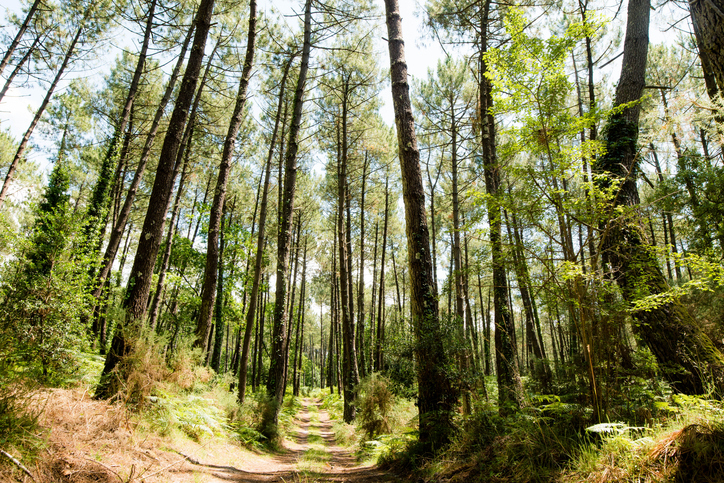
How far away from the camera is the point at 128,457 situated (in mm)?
3150

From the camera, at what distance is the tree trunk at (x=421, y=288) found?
14.1 ft

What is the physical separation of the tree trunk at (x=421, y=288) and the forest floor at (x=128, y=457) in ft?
2.90

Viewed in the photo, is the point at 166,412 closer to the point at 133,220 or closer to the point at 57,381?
the point at 57,381

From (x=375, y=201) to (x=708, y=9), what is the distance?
1308cm

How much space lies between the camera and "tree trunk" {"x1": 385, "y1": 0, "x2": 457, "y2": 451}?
169 inches

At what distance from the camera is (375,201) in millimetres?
16500

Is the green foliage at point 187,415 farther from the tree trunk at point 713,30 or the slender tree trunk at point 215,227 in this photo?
the tree trunk at point 713,30

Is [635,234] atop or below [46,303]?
atop

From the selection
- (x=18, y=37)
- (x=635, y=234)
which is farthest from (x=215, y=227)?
(x=18, y=37)

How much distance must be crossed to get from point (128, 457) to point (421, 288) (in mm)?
3808

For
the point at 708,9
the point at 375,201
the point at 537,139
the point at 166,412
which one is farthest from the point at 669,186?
the point at 166,412

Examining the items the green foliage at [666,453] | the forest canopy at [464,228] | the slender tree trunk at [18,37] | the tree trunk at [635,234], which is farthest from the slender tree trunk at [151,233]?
the slender tree trunk at [18,37]

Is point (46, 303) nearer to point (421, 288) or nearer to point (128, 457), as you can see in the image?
point (128, 457)

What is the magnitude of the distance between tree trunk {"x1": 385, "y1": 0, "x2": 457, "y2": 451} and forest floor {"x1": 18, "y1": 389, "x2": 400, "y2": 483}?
0.88 meters
